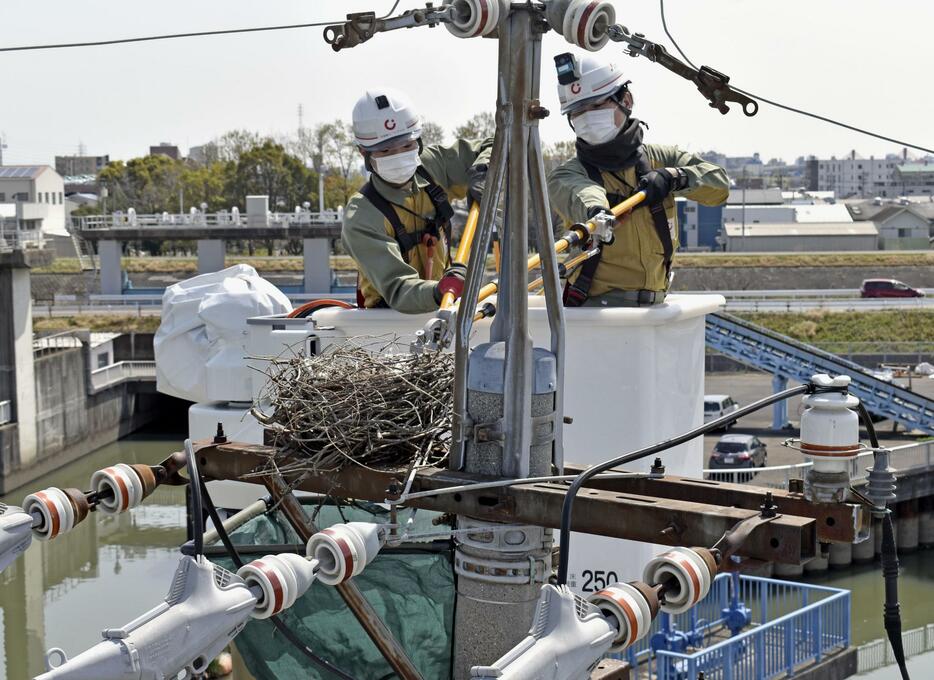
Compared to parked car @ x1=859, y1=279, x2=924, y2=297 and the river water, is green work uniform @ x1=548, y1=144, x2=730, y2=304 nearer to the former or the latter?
the river water

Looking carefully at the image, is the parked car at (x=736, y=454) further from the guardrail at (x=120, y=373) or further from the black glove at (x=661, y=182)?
the black glove at (x=661, y=182)

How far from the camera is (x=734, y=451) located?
24.9m

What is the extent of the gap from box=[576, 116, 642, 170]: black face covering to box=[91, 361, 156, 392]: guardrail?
1069 inches

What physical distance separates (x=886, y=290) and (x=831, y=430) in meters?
46.5

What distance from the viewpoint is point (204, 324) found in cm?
1312

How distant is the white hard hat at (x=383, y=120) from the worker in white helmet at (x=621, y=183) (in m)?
1.09

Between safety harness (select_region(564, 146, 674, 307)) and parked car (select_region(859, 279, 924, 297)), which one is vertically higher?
safety harness (select_region(564, 146, 674, 307))

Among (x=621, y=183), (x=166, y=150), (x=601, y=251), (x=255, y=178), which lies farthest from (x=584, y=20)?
(x=166, y=150)

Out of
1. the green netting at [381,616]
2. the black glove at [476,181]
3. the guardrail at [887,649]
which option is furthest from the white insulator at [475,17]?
the guardrail at [887,649]

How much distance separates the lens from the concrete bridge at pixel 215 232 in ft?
162

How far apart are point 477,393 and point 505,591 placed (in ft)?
2.43

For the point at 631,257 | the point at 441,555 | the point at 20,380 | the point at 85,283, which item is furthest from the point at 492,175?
the point at 85,283

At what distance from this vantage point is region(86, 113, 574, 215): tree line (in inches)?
2960

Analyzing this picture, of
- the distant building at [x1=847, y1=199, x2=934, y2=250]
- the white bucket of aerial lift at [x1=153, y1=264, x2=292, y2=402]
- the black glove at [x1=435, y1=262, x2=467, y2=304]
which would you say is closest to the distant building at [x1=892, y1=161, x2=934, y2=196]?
the distant building at [x1=847, y1=199, x2=934, y2=250]
